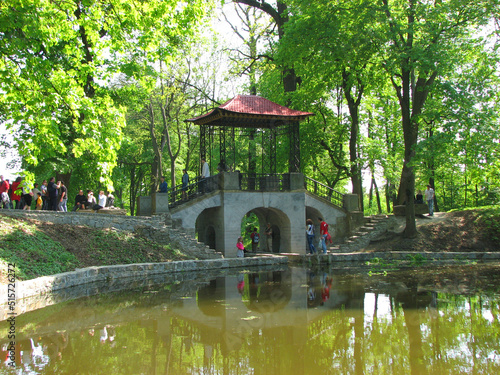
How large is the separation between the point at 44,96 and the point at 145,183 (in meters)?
33.6

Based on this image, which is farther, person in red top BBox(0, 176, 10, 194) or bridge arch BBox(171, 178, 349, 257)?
bridge arch BBox(171, 178, 349, 257)

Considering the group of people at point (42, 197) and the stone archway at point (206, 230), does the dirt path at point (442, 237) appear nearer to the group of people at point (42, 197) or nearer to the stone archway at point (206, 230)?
the stone archway at point (206, 230)

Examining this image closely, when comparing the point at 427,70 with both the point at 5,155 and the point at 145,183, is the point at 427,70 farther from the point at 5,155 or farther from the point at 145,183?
the point at 145,183

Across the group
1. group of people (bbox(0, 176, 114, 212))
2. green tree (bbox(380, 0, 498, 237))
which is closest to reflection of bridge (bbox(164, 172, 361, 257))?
group of people (bbox(0, 176, 114, 212))

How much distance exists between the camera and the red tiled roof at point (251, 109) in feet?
68.4

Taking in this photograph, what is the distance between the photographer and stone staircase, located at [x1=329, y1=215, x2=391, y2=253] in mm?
21697

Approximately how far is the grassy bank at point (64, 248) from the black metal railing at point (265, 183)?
19.6 feet

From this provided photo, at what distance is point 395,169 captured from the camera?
96.8ft

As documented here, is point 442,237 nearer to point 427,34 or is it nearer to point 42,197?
point 427,34

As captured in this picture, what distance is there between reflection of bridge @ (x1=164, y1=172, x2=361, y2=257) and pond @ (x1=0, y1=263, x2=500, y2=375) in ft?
30.1

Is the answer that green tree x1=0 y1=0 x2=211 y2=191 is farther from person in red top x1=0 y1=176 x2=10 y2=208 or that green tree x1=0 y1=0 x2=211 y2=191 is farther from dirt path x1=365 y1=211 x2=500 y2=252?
dirt path x1=365 y1=211 x2=500 y2=252

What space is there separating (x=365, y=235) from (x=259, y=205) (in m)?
5.17

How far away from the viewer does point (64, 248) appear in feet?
47.5

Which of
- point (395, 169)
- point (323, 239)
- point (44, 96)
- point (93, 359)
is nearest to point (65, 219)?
point (44, 96)
